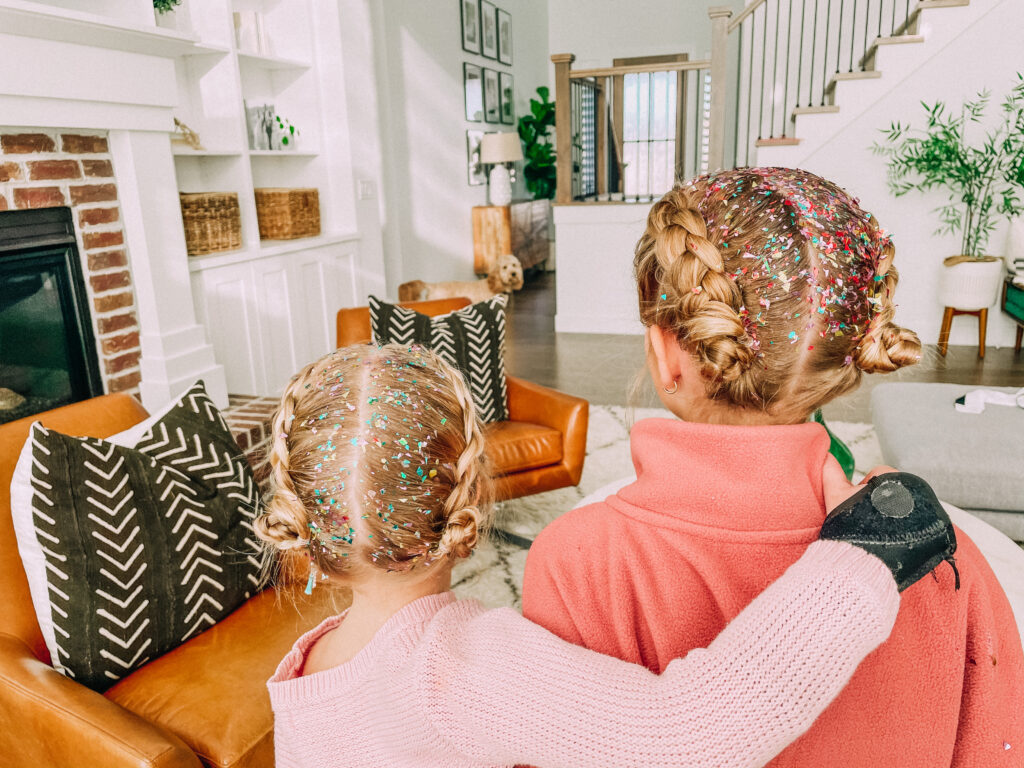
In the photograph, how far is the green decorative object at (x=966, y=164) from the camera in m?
4.27

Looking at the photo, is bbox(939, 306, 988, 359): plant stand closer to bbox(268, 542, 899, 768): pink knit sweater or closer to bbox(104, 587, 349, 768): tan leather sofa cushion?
bbox(104, 587, 349, 768): tan leather sofa cushion

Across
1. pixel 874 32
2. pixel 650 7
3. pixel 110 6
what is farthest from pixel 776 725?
pixel 650 7

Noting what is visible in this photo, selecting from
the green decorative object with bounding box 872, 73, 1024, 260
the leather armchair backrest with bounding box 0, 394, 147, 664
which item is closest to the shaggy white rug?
the leather armchair backrest with bounding box 0, 394, 147, 664

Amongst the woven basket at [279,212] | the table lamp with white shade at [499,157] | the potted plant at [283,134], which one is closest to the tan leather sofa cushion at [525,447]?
the woven basket at [279,212]

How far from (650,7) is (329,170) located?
218 inches

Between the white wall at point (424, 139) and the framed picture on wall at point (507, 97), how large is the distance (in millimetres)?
328

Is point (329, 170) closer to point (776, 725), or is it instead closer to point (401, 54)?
point (401, 54)

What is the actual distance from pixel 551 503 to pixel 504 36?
20.0 feet

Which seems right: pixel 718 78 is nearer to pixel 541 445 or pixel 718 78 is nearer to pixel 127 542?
pixel 541 445

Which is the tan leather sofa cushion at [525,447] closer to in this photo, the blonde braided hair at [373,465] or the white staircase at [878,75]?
the blonde braided hair at [373,465]

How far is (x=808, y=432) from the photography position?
2.08ft

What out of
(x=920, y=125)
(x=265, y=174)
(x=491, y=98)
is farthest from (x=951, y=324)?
(x=491, y=98)

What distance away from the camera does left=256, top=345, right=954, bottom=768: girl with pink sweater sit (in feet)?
1.53

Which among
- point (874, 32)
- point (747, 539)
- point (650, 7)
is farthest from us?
point (650, 7)
